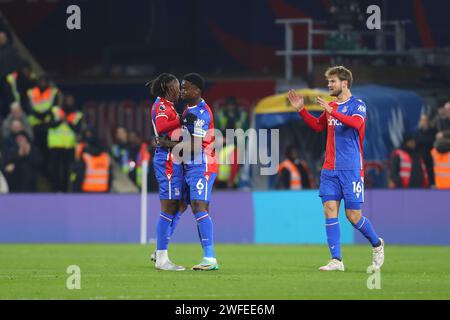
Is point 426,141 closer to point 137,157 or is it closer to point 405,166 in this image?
point 405,166

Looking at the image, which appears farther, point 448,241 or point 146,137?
point 146,137

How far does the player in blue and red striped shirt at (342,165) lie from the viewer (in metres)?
15.4

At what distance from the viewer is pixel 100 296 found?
40.1 ft

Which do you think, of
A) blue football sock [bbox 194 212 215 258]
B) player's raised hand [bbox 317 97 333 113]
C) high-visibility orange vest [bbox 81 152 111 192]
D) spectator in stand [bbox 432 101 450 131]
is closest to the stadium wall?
spectator in stand [bbox 432 101 450 131]

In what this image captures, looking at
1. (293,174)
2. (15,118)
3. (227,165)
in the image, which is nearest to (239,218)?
(293,174)

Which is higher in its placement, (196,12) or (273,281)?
(196,12)

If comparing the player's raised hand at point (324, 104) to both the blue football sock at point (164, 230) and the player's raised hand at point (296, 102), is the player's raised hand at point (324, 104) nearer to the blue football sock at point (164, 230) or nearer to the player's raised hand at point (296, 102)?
the player's raised hand at point (296, 102)

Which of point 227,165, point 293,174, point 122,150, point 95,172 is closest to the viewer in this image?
point 293,174

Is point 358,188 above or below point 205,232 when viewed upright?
above

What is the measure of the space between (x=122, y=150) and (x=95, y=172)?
1.46 metres

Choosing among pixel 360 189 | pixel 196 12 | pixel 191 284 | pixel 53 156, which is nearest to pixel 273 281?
pixel 191 284

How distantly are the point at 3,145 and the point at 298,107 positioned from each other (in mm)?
13935

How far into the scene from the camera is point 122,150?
29.5m

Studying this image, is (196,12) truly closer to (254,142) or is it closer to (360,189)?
(254,142)
